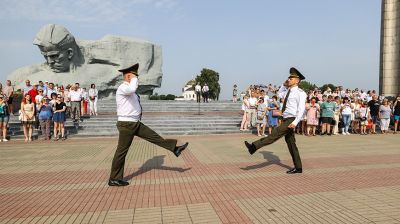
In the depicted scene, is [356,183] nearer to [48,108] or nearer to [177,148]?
[177,148]

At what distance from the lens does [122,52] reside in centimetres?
2742

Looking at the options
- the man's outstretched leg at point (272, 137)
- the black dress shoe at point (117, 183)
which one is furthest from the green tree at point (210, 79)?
the black dress shoe at point (117, 183)

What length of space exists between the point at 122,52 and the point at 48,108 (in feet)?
51.1

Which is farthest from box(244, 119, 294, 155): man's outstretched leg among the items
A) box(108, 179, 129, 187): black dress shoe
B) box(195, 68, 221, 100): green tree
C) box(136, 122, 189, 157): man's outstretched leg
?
box(195, 68, 221, 100): green tree

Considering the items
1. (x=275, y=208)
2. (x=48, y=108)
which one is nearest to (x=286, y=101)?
(x=275, y=208)

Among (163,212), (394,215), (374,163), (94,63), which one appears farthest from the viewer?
(94,63)

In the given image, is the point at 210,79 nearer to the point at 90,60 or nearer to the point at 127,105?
the point at 90,60

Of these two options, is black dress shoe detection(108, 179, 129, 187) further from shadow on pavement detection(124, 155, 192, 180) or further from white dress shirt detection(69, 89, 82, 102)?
white dress shirt detection(69, 89, 82, 102)

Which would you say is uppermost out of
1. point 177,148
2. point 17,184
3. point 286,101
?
point 286,101

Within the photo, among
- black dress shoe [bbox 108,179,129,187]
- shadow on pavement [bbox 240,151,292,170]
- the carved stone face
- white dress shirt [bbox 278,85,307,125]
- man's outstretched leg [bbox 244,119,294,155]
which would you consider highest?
the carved stone face

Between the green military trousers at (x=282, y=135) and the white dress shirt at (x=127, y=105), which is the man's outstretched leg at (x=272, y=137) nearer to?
the green military trousers at (x=282, y=135)

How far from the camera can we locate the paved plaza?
404cm

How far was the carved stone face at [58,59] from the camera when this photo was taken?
24.4 metres

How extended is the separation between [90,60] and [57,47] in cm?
299
